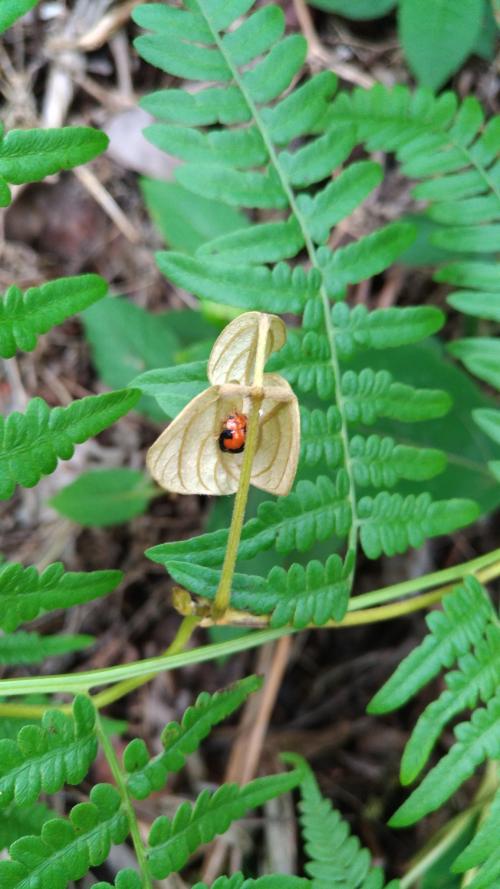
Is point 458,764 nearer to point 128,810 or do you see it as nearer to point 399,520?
point 399,520

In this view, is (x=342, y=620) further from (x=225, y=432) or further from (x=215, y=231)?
(x=215, y=231)

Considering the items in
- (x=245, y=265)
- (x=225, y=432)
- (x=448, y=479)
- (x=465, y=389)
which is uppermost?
(x=245, y=265)

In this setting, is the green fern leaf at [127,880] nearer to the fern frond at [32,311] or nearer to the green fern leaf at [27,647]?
the green fern leaf at [27,647]

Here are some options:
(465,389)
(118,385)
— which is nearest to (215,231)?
(118,385)

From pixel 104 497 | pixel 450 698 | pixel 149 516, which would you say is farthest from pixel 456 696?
pixel 149 516

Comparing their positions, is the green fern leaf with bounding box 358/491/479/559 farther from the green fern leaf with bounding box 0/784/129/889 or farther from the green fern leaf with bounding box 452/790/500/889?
the green fern leaf with bounding box 0/784/129/889

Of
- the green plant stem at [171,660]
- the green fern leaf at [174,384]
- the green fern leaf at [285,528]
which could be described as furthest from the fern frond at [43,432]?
the green plant stem at [171,660]

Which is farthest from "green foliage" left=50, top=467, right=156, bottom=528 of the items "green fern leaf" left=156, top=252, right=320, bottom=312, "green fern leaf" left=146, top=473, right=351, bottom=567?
"green fern leaf" left=156, top=252, right=320, bottom=312

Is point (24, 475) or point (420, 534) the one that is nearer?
point (24, 475)
